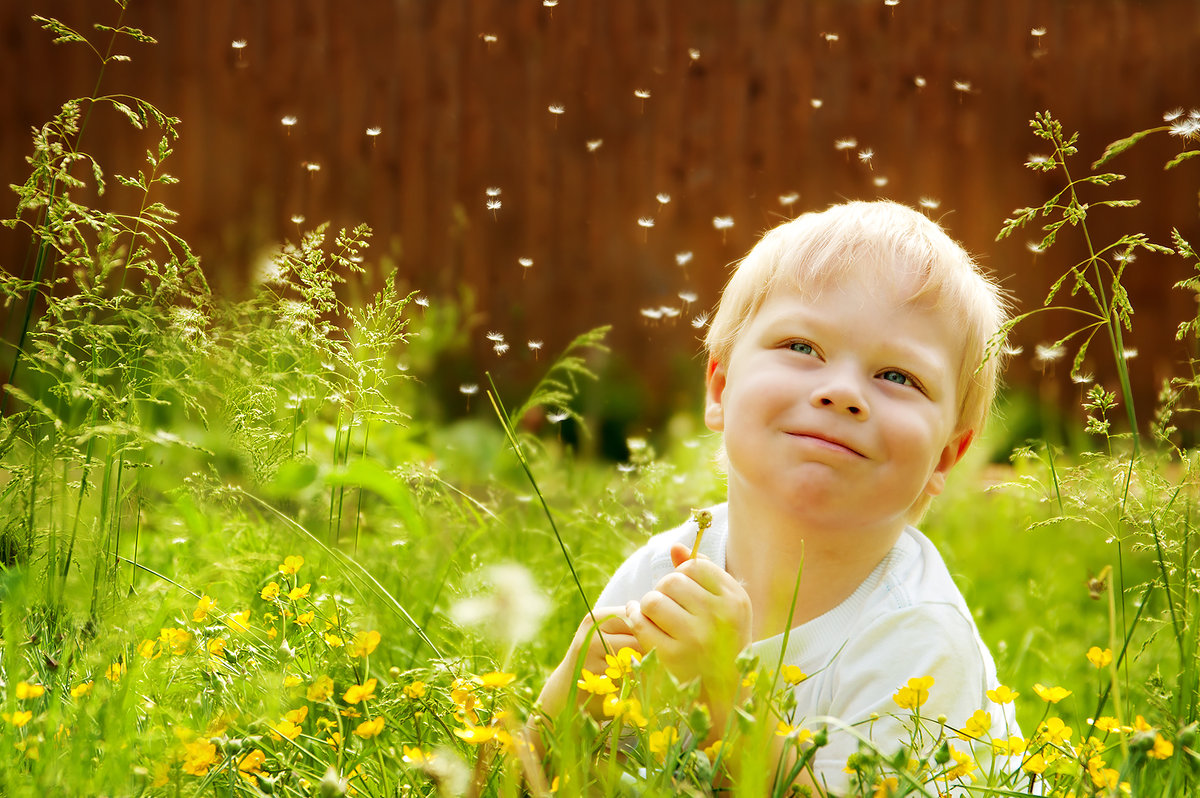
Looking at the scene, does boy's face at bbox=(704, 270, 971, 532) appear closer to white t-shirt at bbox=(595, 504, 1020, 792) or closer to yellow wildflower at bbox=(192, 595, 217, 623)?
white t-shirt at bbox=(595, 504, 1020, 792)

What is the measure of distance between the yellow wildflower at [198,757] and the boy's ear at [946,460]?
102 cm

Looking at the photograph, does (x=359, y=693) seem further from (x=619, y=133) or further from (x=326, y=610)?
(x=619, y=133)

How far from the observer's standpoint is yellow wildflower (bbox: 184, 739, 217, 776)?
1.04 metres

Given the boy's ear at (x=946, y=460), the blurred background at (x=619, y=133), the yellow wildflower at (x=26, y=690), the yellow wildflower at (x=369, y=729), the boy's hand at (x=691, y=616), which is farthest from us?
the blurred background at (x=619, y=133)

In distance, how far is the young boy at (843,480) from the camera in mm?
1357

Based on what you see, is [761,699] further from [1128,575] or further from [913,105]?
[913,105]

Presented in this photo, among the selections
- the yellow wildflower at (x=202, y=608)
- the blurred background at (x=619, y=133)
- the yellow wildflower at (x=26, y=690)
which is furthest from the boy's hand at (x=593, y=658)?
the blurred background at (x=619, y=133)

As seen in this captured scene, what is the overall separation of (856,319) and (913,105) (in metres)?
4.19

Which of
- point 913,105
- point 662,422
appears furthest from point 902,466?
point 913,105

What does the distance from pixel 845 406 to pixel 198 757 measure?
0.84 m

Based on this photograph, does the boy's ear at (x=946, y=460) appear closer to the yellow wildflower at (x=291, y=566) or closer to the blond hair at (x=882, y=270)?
the blond hair at (x=882, y=270)

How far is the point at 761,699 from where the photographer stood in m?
0.98

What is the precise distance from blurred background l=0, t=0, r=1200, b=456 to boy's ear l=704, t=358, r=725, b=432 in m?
2.76

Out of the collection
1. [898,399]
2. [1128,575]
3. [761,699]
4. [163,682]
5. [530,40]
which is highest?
[530,40]
